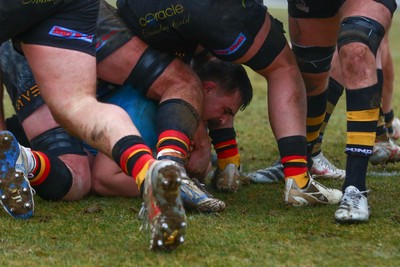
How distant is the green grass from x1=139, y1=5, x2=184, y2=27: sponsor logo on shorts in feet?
3.34

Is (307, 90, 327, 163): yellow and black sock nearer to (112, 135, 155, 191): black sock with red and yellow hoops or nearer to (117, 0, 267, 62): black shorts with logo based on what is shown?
(117, 0, 267, 62): black shorts with logo

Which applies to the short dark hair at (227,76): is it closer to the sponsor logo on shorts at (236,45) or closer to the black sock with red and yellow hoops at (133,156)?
the sponsor logo on shorts at (236,45)

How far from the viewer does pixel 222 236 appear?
12.1ft

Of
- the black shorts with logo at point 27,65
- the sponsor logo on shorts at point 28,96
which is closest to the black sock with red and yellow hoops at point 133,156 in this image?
the black shorts with logo at point 27,65

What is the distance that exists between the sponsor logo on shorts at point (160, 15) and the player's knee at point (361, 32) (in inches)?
36.3

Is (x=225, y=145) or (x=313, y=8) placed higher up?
(x=313, y=8)

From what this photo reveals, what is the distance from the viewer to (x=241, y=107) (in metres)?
5.16

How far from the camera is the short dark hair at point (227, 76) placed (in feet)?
16.2

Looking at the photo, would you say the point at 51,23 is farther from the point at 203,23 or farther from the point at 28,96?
the point at 28,96

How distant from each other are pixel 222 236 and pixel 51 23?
4.26 feet

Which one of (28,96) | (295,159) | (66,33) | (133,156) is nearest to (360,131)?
A: (295,159)

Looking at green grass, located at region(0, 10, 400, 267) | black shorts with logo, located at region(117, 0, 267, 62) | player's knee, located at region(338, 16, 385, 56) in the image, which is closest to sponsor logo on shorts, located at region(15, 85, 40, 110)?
green grass, located at region(0, 10, 400, 267)

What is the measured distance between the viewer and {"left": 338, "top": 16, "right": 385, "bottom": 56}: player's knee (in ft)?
13.4

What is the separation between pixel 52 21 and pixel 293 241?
5.05 feet
